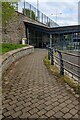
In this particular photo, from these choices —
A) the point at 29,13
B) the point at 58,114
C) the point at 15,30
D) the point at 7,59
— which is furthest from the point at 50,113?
the point at 29,13

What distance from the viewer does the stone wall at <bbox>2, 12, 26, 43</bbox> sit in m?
17.6

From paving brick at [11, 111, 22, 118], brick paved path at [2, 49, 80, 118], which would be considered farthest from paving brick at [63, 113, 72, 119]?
paving brick at [11, 111, 22, 118]

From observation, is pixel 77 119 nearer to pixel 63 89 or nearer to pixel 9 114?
pixel 9 114

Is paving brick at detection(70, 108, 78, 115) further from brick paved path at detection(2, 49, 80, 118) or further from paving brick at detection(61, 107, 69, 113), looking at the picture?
paving brick at detection(61, 107, 69, 113)

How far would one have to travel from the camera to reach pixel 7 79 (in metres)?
6.18

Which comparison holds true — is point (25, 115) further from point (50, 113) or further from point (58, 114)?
point (58, 114)

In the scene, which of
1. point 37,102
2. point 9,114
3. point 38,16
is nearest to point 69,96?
point 37,102

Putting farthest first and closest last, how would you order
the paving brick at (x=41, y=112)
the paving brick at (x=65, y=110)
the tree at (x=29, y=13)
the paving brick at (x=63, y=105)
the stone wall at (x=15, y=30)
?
the tree at (x=29, y=13), the stone wall at (x=15, y=30), the paving brick at (x=63, y=105), the paving brick at (x=65, y=110), the paving brick at (x=41, y=112)

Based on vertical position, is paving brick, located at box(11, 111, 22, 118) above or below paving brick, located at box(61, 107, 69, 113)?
below

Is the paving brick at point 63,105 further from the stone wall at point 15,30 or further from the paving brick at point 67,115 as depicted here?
the stone wall at point 15,30

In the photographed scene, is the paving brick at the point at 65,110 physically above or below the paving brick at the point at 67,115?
above

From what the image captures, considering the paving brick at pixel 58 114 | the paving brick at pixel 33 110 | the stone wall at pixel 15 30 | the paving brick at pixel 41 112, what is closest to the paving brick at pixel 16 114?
the paving brick at pixel 33 110

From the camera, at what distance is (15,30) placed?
66.1 ft

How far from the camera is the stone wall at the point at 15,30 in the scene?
1761cm
